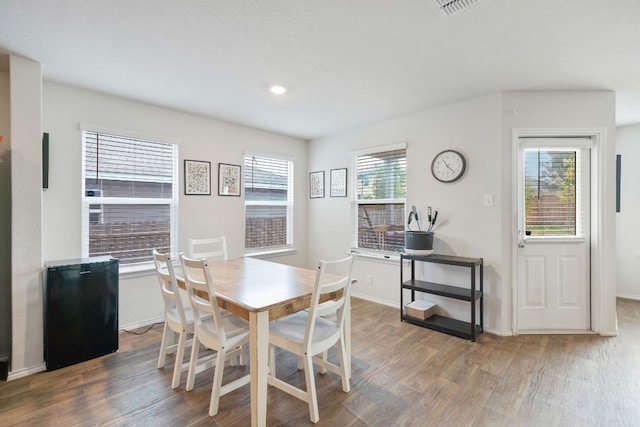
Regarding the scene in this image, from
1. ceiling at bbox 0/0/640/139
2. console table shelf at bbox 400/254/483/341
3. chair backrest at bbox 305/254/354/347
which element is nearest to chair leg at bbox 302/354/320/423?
chair backrest at bbox 305/254/354/347

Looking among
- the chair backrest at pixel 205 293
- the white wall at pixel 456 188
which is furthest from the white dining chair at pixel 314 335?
the white wall at pixel 456 188

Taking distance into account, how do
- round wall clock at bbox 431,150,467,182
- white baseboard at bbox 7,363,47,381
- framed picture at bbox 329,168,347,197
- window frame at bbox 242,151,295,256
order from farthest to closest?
framed picture at bbox 329,168,347,197, window frame at bbox 242,151,295,256, round wall clock at bbox 431,150,467,182, white baseboard at bbox 7,363,47,381

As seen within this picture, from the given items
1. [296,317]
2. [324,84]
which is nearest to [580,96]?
[324,84]

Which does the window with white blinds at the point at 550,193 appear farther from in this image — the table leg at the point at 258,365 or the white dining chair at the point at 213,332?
the white dining chair at the point at 213,332

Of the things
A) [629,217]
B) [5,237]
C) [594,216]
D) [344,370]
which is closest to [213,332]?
[344,370]

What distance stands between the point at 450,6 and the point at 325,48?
831mm

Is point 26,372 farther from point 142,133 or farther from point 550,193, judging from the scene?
point 550,193

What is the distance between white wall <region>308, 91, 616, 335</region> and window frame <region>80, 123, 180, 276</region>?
275cm

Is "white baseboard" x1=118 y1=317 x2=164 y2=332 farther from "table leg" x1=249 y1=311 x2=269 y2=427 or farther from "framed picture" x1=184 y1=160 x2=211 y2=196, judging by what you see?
"table leg" x1=249 y1=311 x2=269 y2=427

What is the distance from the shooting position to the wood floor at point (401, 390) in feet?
5.96

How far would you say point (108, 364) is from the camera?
7.98ft

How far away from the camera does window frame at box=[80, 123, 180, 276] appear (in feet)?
9.50

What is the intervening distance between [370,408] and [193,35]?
2672mm

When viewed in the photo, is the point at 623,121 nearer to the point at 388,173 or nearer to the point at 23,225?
the point at 388,173
